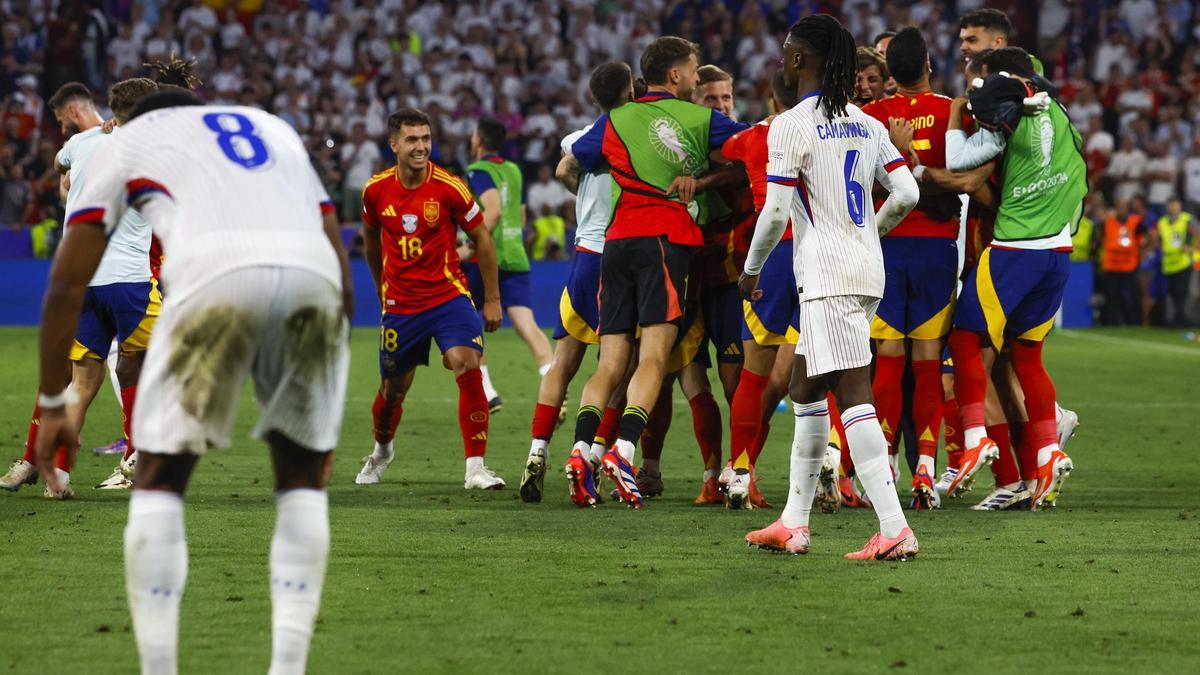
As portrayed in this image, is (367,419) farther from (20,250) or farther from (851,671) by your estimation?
(20,250)

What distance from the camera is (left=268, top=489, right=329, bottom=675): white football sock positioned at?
410 centimetres

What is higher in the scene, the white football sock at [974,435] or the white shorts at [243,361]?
the white shorts at [243,361]

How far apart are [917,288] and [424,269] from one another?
265 centimetres

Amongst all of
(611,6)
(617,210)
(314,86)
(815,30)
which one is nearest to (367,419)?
(617,210)

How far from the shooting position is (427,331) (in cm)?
904

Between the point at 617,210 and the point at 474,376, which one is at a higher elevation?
the point at 617,210

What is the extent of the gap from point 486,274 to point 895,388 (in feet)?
7.62

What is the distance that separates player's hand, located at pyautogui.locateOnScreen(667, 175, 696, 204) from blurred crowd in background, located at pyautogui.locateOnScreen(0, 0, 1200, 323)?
1589cm

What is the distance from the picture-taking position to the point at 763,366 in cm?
810

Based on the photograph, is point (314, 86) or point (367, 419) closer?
point (367, 419)

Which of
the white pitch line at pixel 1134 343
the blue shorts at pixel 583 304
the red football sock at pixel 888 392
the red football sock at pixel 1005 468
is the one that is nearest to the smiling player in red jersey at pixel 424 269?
the blue shorts at pixel 583 304

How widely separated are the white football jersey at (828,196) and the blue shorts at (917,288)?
1.65m

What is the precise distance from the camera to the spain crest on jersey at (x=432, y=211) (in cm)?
904

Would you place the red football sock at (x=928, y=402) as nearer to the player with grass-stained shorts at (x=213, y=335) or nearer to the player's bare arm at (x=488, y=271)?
the player's bare arm at (x=488, y=271)
